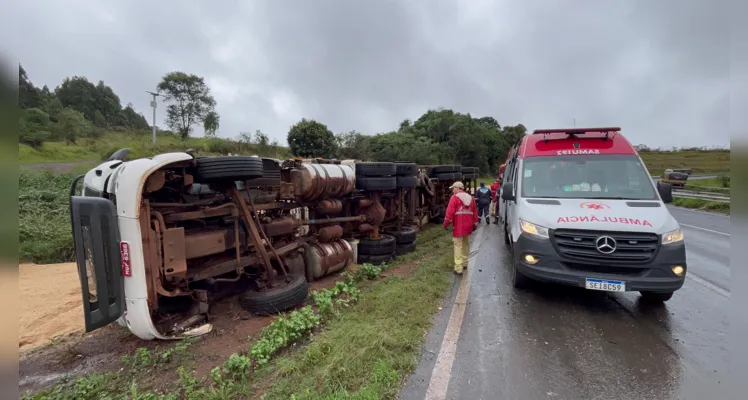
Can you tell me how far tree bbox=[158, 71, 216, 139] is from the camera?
35.5 meters

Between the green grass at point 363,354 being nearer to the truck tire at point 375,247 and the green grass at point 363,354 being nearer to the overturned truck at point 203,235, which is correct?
the overturned truck at point 203,235

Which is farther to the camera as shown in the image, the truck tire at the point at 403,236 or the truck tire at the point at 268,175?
the truck tire at the point at 403,236

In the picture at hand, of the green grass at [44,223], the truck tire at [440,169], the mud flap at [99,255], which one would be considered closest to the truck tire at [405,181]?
the truck tire at [440,169]

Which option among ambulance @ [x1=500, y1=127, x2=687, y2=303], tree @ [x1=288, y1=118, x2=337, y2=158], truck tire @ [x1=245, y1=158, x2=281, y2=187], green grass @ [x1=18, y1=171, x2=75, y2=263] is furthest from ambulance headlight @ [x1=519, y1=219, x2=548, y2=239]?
tree @ [x1=288, y1=118, x2=337, y2=158]

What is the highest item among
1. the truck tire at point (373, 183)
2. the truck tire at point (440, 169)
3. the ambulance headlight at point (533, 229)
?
the truck tire at point (440, 169)

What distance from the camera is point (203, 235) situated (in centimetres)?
382

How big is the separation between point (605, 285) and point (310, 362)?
3.23 meters

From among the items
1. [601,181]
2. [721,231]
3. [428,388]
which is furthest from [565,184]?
[721,231]

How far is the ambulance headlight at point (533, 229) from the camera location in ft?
13.2

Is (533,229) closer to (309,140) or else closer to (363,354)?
(363,354)

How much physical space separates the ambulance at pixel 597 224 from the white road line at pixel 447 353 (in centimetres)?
86

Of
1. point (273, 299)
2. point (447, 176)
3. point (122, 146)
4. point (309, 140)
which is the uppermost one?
point (309, 140)

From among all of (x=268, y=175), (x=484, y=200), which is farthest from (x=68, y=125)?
(x=484, y=200)

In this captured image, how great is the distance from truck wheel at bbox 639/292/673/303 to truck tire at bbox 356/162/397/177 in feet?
14.3
